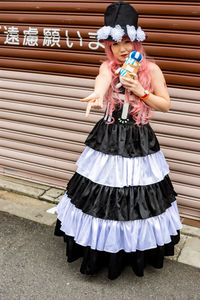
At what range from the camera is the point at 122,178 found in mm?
2932

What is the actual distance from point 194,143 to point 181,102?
52 centimetres

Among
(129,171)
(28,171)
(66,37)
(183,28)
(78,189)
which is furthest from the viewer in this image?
(28,171)

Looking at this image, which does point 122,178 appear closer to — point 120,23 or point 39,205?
point 120,23

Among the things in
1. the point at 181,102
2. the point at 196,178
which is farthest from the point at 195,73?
the point at 196,178

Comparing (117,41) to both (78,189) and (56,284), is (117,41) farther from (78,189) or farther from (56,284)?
(56,284)

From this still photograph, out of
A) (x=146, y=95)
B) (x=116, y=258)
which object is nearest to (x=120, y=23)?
(x=146, y=95)

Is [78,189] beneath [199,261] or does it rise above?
above

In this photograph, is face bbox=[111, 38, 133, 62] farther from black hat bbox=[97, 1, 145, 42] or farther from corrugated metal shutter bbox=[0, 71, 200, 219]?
corrugated metal shutter bbox=[0, 71, 200, 219]

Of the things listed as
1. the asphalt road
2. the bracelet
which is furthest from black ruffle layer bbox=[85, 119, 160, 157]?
the asphalt road

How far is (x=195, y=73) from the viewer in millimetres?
3826

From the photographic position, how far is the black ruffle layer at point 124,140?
294 cm

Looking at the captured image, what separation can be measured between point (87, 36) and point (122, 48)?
1635 millimetres

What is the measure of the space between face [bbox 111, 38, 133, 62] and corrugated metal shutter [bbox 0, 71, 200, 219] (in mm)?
1272

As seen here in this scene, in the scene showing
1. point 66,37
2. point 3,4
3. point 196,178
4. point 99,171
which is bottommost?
point 196,178
